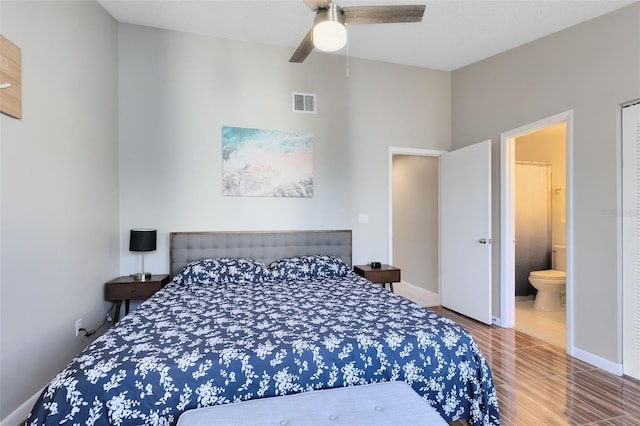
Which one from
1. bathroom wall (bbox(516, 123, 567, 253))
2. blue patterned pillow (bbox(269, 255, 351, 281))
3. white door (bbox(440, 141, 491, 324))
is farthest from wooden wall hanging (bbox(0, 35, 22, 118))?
bathroom wall (bbox(516, 123, 567, 253))

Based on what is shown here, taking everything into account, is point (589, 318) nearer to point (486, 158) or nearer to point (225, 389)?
point (486, 158)

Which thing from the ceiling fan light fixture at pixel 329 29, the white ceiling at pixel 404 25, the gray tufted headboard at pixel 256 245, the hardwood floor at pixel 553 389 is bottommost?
the hardwood floor at pixel 553 389

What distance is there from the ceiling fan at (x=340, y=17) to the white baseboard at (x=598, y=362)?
303 centimetres

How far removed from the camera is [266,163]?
361 cm

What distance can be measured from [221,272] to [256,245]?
0.55m

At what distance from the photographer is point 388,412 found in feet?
4.30

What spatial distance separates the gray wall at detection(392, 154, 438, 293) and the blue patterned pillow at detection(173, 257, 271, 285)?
8.63ft

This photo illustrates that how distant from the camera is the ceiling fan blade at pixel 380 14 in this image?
191cm

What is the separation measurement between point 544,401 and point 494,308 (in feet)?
5.23

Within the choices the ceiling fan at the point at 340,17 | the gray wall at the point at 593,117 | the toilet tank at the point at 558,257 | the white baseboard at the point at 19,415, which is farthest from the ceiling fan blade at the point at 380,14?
the toilet tank at the point at 558,257

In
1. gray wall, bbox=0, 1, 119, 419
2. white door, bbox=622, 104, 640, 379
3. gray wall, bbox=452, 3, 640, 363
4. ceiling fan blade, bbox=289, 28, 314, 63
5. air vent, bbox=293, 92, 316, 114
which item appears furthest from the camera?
air vent, bbox=293, 92, 316, 114

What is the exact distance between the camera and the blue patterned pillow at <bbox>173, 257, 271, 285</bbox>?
3047mm

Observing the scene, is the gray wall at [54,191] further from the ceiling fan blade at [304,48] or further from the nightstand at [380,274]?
the nightstand at [380,274]

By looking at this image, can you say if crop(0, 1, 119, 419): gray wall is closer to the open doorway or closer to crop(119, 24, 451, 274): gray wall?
crop(119, 24, 451, 274): gray wall
